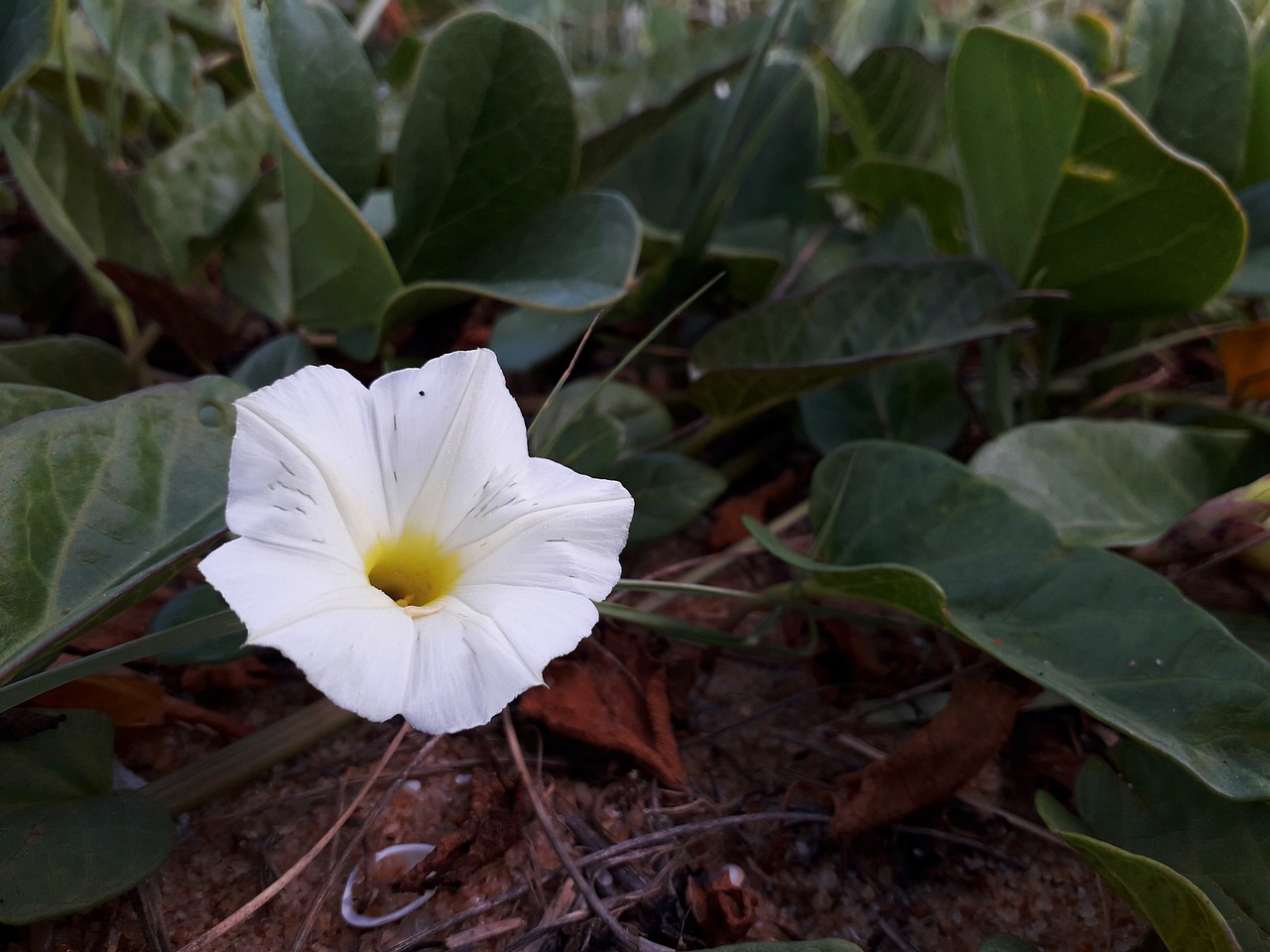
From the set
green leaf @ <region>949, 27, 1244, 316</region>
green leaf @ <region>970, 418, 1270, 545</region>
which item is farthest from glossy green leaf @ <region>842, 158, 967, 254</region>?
green leaf @ <region>970, 418, 1270, 545</region>

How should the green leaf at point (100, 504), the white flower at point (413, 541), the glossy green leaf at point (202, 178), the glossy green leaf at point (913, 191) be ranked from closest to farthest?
the white flower at point (413, 541), the green leaf at point (100, 504), the glossy green leaf at point (202, 178), the glossy green leaf at point (913, 191)

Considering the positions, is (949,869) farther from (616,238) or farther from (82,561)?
(82,561)

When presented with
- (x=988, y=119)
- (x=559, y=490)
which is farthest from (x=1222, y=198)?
(x=559, y=490)

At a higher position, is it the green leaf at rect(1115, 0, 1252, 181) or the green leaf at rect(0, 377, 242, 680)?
the green leaf at rect(1115, 0, 1252, 181)

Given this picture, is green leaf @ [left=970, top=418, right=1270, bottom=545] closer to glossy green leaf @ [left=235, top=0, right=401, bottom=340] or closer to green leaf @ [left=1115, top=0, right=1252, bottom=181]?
green leaf @ [left=1115, top=0, right=1252, bottom=181]

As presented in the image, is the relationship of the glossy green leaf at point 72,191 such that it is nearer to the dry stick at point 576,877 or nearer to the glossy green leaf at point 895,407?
the dry stick at point 576,877

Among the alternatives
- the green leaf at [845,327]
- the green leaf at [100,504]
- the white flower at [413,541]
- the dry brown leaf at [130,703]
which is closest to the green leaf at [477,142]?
the green leaf at [845,327]
